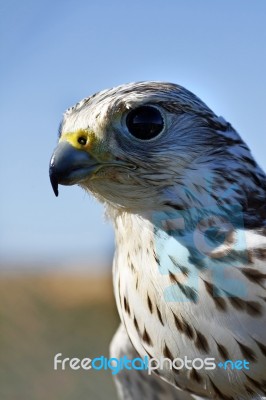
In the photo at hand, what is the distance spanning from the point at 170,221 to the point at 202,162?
30 cm

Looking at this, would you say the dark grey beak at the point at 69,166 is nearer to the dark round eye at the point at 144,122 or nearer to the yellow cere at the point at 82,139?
the yellow cere at the point at 82,139

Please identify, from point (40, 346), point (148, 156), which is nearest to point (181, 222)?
point (148, 156)

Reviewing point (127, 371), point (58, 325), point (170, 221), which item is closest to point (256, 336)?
point (170, 221)

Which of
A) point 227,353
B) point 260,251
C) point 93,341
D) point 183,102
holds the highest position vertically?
point 183,102

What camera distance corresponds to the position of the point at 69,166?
9.78 ft

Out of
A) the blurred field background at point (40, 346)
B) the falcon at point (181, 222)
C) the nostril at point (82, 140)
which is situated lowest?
the blurred field background at point (40, 346)

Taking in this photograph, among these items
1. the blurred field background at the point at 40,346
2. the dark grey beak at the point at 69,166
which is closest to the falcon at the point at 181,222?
the dark grey beak at the point at 69,166

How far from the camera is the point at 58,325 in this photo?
7363 millimetres

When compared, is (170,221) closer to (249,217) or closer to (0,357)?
(249,217)

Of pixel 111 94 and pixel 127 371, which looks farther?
pixel 127 371

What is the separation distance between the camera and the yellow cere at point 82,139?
3.03 metres

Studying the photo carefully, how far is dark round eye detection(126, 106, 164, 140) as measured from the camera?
3084 mm

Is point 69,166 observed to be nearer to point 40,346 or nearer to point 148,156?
point 148,156

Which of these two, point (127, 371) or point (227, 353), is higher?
point (227, 353)
